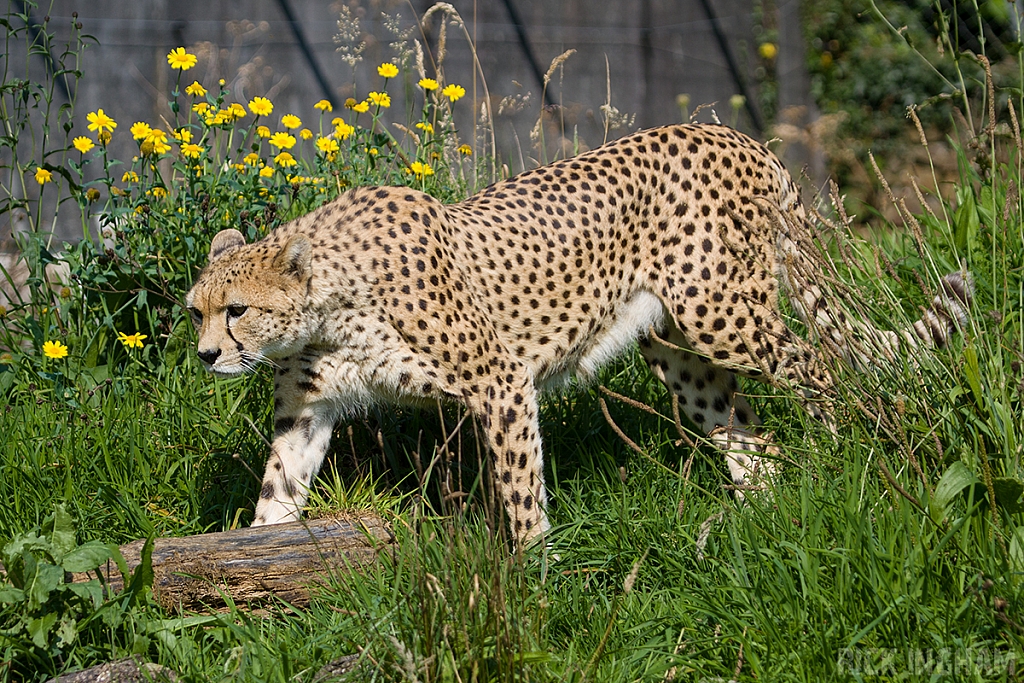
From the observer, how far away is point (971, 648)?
2324mm

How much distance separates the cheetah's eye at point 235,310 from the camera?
322 cm

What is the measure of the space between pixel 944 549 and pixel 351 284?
1.90 meters

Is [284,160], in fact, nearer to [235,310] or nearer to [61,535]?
[235,310]

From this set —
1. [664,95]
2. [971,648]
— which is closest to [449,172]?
[971,648]

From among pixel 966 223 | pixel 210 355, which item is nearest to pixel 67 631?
pixel 210 355

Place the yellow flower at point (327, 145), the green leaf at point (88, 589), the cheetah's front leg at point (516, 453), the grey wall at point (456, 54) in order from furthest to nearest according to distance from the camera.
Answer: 1. the grey wall at point (456, 54)
2. the yellow flower at point (327, 145)
3. the cheetah's front leg at point (516, 453)
4. the green leaf at point (88, 589)

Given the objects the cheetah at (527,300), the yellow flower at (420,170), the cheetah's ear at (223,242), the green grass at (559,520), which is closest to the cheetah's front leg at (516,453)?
the cheetah at (527,300)

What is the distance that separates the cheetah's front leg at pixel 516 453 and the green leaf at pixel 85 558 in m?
1.19

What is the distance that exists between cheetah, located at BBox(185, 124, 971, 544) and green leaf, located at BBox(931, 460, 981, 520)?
22.1 inches

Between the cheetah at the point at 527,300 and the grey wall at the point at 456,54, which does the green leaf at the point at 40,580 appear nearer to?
the cheetah at the point at 527,300

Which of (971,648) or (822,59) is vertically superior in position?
(822,59)

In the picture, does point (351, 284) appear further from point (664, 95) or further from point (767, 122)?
point (767, 122)

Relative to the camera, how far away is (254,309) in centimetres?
322

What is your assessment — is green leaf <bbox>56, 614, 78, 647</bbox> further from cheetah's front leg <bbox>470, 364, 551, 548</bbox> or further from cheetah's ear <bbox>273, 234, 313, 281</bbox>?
cheetah's front leg <bbox>470, 364, 551, 548</bbox>
